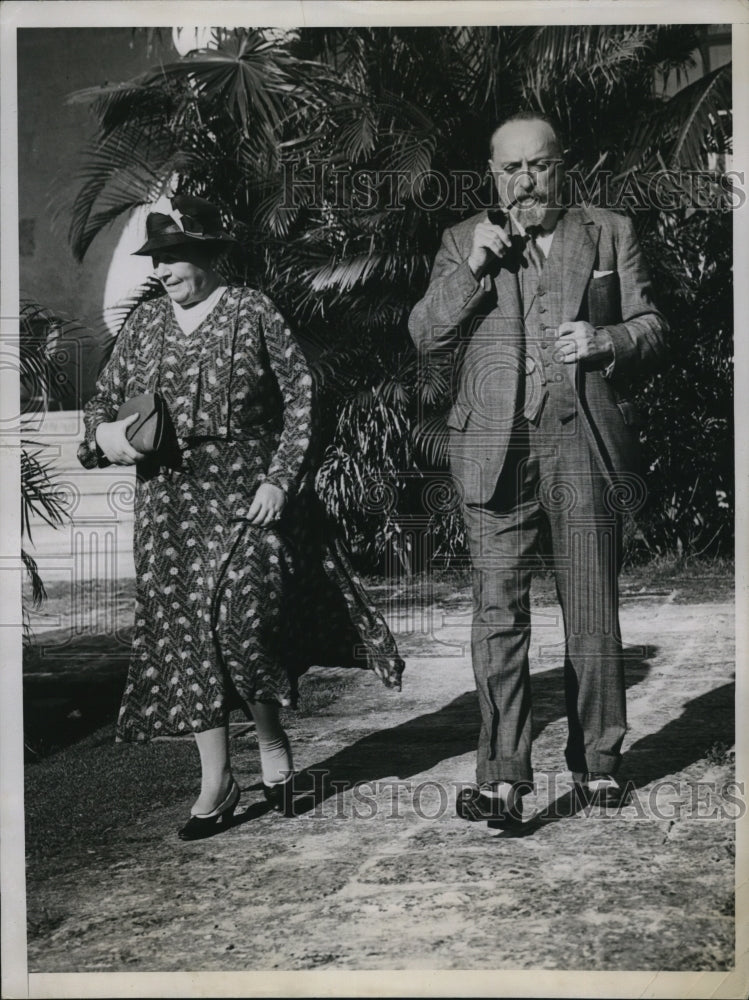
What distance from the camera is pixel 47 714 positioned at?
4488mm

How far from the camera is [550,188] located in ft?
14.0

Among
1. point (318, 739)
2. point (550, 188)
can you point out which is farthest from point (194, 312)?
point (318, 739)

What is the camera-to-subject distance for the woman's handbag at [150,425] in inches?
169

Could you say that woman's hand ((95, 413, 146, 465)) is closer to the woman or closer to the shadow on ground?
the woman

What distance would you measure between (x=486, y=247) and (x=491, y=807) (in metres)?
2.00

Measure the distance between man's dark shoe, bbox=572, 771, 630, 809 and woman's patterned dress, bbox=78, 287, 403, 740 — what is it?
2.58 feet

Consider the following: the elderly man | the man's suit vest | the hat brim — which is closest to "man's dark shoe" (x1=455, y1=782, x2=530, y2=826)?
the elderly man

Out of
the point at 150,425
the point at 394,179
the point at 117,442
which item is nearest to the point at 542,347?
the point at 394,179

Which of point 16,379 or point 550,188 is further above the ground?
point 550,188

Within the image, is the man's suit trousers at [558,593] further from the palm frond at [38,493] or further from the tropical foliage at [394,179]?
the palm frond at [38,493]

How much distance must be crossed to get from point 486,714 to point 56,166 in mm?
2568

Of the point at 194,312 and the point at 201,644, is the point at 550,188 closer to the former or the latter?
the point at 194,312

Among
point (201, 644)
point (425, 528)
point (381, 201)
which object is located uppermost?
point (381, 201)

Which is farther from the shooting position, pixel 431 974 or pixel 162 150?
pixel 162 150
